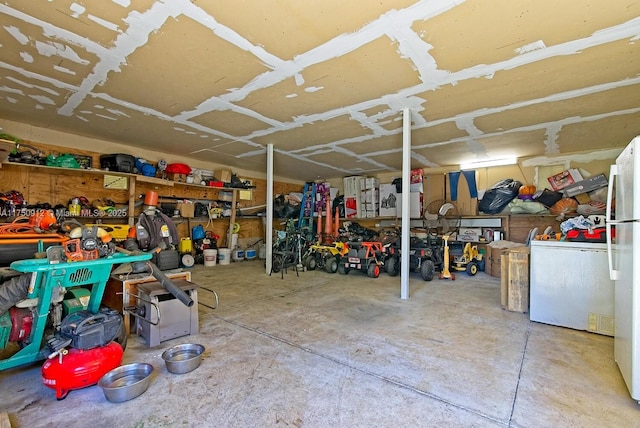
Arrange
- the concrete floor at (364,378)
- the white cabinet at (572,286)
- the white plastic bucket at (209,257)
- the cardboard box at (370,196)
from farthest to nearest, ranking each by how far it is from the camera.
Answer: the cardboard box at (370,196), the white plastic bucket at (209,257), the white cabinet at (572,286), the concrete floor at (364,378)

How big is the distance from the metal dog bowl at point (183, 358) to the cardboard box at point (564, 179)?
6740mm

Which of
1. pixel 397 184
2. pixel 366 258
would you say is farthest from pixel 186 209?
pixel 397 184

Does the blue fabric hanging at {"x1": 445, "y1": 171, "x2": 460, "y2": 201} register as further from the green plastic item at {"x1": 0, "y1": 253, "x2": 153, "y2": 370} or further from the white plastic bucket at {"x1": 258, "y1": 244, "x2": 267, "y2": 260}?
the green plastic item at {"x1": 0, "y1": 253, "x2": 153, "y2": 370}

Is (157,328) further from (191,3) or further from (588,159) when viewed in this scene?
(588,159)

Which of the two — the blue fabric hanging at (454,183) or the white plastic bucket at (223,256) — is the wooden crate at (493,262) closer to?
the blue fabric hanging at (454,183)

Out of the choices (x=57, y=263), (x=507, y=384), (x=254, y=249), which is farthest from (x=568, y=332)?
(x=254, y=249)

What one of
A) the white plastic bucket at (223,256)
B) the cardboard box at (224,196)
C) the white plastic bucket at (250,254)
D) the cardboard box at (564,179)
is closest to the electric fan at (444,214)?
→ the cardboard box at (564,179)

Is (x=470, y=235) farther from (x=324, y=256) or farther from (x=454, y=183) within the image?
(x=324, y=256)

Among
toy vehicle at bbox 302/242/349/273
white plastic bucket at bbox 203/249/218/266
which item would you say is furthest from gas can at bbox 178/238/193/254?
toy vehicle at bbox 302/242/349/273

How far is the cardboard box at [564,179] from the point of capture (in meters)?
5.42

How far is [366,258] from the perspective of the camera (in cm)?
505

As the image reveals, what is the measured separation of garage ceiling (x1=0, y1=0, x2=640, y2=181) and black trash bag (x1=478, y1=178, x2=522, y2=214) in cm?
119

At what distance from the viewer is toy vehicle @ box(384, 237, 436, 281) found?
4.80 meters

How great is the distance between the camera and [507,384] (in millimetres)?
1792
